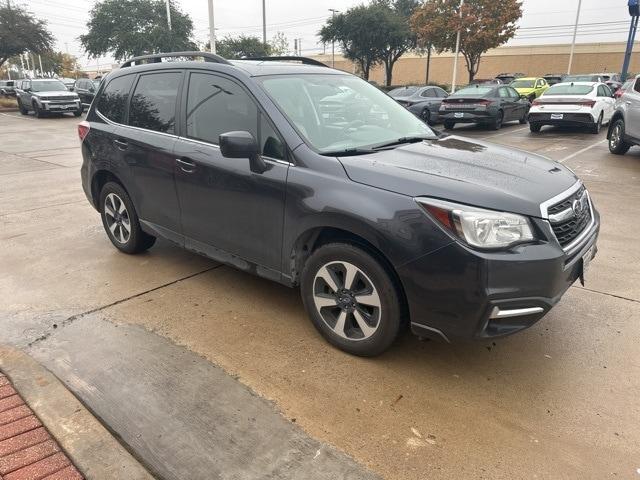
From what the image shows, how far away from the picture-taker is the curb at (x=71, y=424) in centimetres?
231

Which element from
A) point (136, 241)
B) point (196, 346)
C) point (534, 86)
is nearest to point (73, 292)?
point (136, 241)

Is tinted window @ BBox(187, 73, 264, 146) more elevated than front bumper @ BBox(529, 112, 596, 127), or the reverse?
tinted window @ BBox(187, 73, 264, 146)

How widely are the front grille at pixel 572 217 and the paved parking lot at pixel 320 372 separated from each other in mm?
831

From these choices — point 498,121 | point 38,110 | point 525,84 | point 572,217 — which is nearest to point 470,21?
point 525,84

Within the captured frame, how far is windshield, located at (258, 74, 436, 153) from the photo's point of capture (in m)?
3.37

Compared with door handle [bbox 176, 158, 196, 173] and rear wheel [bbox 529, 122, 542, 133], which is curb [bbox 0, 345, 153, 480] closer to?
door handle [bbox 176, 158, 196, 173]

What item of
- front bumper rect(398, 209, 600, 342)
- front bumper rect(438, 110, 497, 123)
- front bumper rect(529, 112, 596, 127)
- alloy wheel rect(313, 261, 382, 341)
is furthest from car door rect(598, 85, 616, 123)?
alloy wheel rect(313, 261, 382, 341)

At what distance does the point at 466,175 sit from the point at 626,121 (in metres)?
9.06

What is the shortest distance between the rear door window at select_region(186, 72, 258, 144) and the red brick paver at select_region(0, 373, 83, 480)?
212cm

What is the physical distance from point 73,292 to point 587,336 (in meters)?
3.97

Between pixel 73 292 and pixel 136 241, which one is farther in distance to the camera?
pixel 136 241

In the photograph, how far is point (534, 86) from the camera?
75.3ft

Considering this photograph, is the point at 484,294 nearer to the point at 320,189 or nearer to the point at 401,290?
the point at 401,290

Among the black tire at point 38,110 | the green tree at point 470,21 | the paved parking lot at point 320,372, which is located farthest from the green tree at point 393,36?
the paved parking lot at point 320,372
